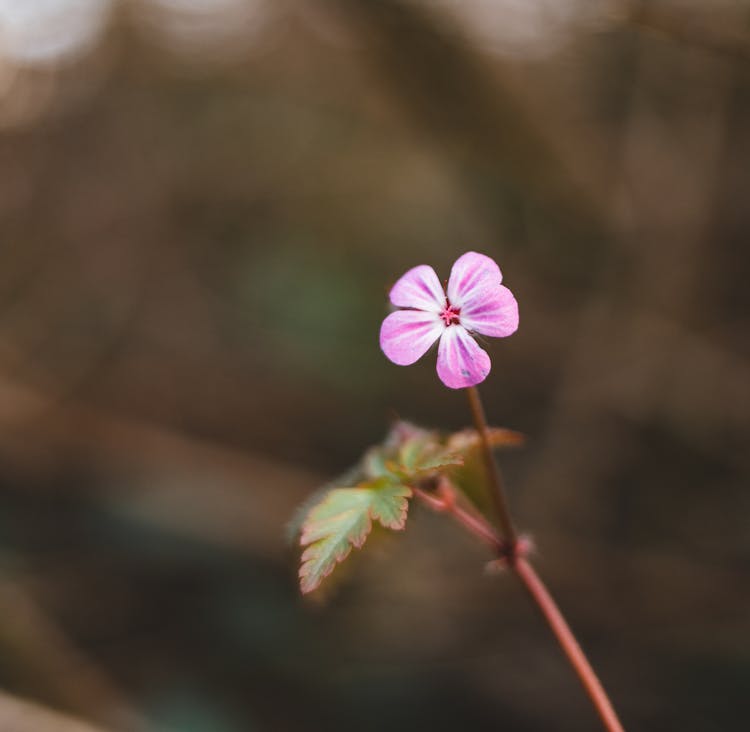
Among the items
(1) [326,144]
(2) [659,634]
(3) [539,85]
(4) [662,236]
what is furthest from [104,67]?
(2) [659,634]

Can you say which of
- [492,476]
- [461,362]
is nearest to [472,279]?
[461,362]

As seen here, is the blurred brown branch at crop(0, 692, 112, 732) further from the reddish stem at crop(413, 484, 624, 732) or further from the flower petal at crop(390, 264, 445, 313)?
the flower petal at crop(390, 264, 445, 313)

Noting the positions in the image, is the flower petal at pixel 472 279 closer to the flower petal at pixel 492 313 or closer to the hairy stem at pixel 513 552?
the flower petal at pixel 492 313

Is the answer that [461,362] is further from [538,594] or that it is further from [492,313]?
[538,594]

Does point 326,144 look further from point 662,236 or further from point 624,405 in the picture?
point 624,405

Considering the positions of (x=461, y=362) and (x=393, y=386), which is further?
(x=393, y=386)

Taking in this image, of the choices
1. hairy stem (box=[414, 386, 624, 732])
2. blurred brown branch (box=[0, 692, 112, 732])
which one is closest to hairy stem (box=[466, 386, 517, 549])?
hairy stem (box=[414, 386, 624, 732])

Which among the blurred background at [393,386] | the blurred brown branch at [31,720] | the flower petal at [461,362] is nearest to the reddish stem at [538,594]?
the flower petal at [461,362]
